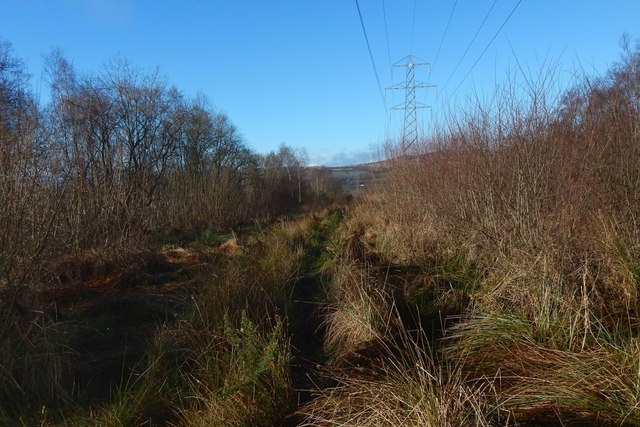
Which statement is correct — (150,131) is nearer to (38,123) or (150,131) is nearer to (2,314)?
(38,123)

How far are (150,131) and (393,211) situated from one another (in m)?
15.5

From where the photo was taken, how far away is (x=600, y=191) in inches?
245

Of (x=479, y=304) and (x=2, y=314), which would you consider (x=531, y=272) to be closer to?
(x=479, y=304)

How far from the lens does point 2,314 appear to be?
5449mm

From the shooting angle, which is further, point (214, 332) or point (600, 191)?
point (600, 191)

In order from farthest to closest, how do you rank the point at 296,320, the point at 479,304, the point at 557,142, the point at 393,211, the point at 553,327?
the point at 393,211
the point at 296,320
the point at 557,142
the point at 479,304
the point at 553,327

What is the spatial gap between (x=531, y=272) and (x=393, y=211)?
323 inches

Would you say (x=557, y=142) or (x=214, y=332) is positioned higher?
(x=557, y=142)

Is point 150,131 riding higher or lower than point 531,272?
higher

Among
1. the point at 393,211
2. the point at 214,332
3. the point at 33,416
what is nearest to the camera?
the point at 33,416

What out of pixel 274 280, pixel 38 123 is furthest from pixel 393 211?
pixel 38 123

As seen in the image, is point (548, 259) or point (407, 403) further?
point (548, 259)

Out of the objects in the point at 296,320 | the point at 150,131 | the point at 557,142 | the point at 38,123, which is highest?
the point at 150,131

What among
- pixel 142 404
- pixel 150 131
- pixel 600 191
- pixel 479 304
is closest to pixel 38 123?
pixel 142 404
